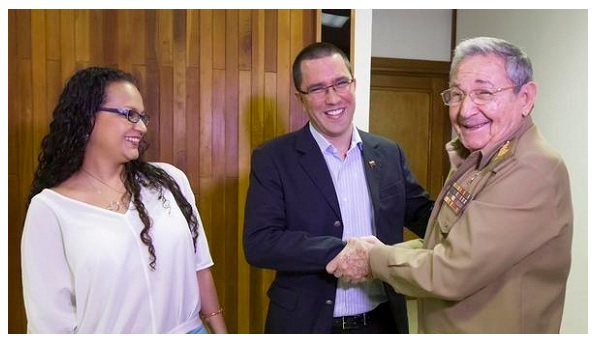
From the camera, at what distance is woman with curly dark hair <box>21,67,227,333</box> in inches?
48.4

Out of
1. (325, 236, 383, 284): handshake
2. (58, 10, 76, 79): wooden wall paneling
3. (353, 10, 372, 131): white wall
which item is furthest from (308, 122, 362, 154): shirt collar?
(58, 10, 76, 79): wooden wall paneling

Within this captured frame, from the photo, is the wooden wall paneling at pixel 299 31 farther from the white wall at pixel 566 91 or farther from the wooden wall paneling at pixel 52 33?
the wooden wall paneling at pixel 52 33

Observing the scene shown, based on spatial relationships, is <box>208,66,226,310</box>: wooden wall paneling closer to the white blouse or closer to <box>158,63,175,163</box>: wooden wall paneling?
<box>158,63,175,163</box>: wooden wall paneling

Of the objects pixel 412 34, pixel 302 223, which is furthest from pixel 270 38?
pixel 412 34

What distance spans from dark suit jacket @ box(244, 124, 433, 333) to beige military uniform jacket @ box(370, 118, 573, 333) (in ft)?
1.21

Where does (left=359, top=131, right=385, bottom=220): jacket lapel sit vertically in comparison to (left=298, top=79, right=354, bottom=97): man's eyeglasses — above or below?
below

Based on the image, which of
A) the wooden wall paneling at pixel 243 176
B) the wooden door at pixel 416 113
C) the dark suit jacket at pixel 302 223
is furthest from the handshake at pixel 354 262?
the wooden door at pixel 416 113

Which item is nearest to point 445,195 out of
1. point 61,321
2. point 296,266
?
point 296,266

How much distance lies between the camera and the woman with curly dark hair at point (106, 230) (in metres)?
1.23

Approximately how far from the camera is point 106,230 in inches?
49.7

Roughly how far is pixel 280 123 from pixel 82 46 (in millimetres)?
969

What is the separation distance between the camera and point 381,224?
1.56 meters

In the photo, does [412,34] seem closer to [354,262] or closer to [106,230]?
[354,262]

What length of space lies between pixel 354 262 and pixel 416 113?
267 centimetres
